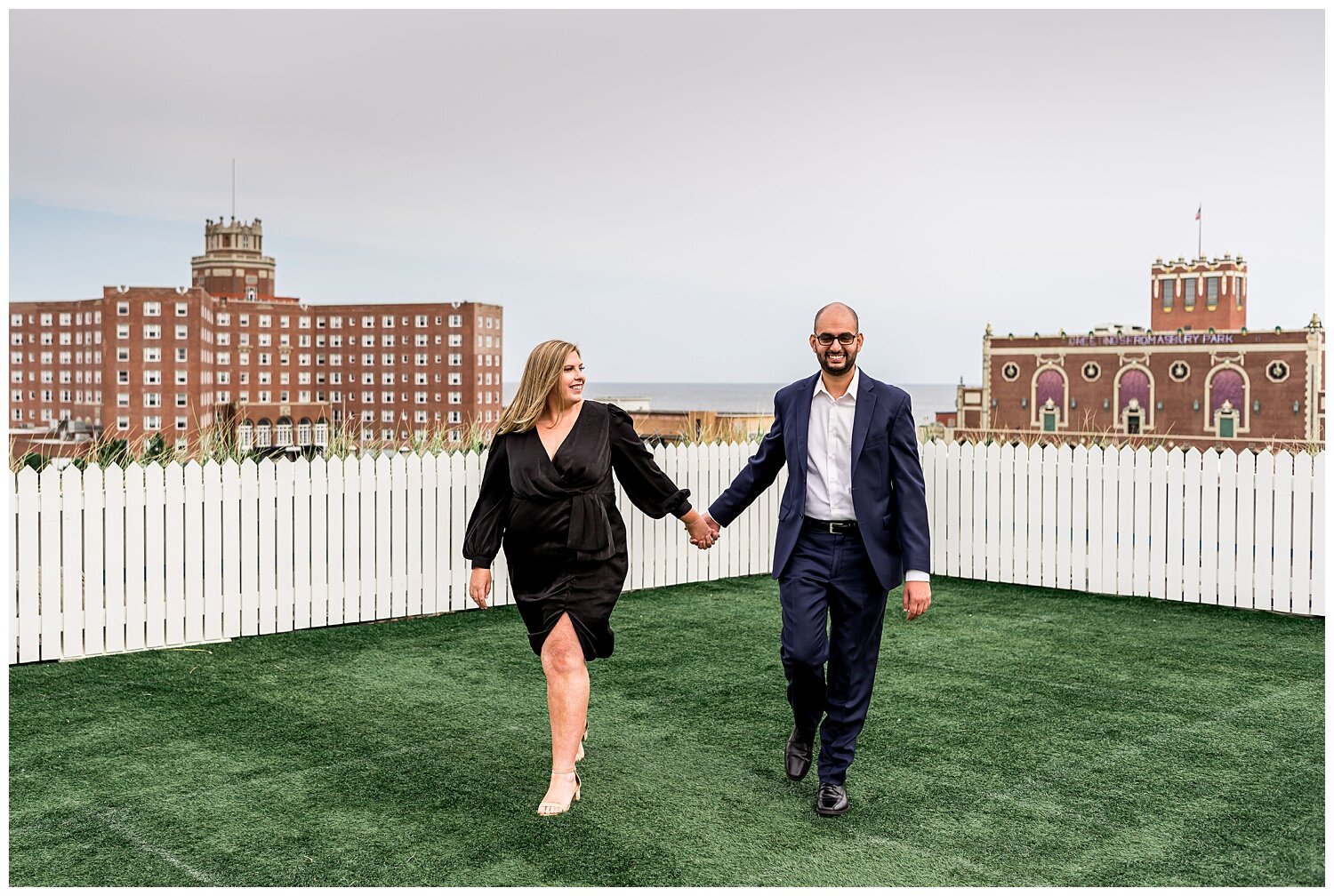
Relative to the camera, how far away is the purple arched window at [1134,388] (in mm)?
91812

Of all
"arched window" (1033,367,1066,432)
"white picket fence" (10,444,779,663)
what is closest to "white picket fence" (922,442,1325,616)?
"white picket fence" (10,444,779,663)

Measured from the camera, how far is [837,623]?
15.6 feet

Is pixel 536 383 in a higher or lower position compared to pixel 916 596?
higher

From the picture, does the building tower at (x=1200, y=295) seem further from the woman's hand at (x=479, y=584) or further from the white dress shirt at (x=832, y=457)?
the woman's hand at (x=479, y=584)

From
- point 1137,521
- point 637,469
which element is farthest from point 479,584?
point 1137,521

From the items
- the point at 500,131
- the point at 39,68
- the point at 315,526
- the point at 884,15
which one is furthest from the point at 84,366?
the point at 315,526

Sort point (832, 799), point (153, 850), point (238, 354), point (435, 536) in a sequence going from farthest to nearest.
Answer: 1. point (238, 354)
2. point (435, 536)
3. point (832, 799)
4. point (153, 850)

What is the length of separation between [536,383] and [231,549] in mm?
4340

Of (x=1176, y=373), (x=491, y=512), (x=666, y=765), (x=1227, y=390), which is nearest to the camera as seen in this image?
(x=491, y=512)

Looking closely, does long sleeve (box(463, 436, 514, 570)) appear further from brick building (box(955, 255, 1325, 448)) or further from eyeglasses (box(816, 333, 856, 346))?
brick building (box(955, 255, 1325, 448))

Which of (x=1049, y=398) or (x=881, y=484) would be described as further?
(x=1049, y=398)

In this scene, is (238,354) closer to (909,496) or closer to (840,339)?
(840,339)

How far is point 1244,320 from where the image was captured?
91562 millimetres

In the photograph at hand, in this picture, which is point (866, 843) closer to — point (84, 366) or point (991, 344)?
point (991, 344)
